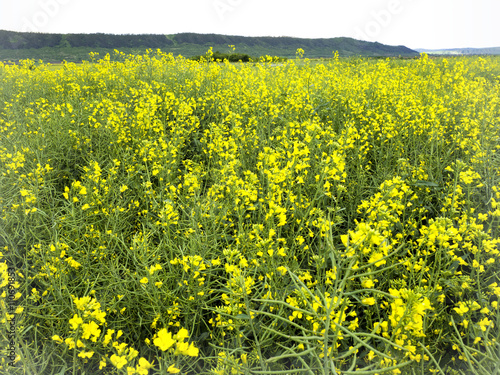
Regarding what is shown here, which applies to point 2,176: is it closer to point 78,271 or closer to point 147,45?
point 78,271

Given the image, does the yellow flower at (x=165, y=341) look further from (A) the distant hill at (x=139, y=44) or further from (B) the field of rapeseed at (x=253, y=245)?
Result: (A) the distant hill at (x=139, y=44)

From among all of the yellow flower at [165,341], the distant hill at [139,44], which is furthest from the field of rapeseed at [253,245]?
the distant hill at [139,44]

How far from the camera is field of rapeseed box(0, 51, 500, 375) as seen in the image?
1203mm

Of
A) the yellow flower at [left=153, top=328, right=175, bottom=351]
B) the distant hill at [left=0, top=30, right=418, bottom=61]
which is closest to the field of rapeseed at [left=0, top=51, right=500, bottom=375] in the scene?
the yellow flower at [left=153, top=328, right=175, bottom=351]

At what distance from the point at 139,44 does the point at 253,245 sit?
4221 cm

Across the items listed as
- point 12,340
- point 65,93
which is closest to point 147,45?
point 65,93

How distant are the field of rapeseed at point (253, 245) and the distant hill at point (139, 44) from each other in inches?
240

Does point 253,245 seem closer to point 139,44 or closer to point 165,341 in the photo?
point 165,341

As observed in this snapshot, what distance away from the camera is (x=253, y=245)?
1.72 m

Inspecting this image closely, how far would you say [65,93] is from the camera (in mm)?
5742

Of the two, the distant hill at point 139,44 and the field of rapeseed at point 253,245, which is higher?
the distant hill at point 139,44

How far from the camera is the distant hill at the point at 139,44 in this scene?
20344mm

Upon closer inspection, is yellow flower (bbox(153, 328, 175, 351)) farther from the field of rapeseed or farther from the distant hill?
the distant hill

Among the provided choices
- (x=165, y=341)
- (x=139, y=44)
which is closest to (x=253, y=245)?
(x=165, y=341)
